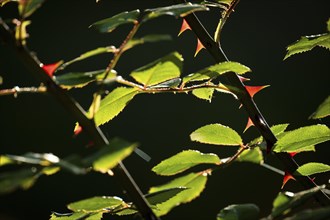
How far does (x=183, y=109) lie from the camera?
322 centimetres

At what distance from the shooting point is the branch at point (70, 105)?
1.21 feet

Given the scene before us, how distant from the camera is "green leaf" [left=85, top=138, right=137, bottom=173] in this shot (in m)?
0.31

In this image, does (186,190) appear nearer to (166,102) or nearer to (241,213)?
(241,213)

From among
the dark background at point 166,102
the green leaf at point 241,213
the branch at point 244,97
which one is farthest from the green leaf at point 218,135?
the dark background at point 166,102

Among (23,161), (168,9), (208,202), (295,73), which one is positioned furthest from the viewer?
(295,73)

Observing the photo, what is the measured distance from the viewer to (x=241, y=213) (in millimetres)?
415

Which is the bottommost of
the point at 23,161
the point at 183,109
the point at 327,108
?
the point at 183,109

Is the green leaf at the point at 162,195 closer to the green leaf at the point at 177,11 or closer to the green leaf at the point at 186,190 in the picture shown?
the green leaf at the point at 186,190

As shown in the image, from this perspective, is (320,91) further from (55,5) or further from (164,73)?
(164,73)

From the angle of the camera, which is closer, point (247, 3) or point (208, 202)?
point (208, 202)

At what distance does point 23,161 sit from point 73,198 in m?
2.85

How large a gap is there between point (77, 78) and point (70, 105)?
5 cm

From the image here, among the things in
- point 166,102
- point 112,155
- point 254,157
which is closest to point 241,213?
point 254,157

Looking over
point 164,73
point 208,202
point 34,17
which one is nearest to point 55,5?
point 34,17
